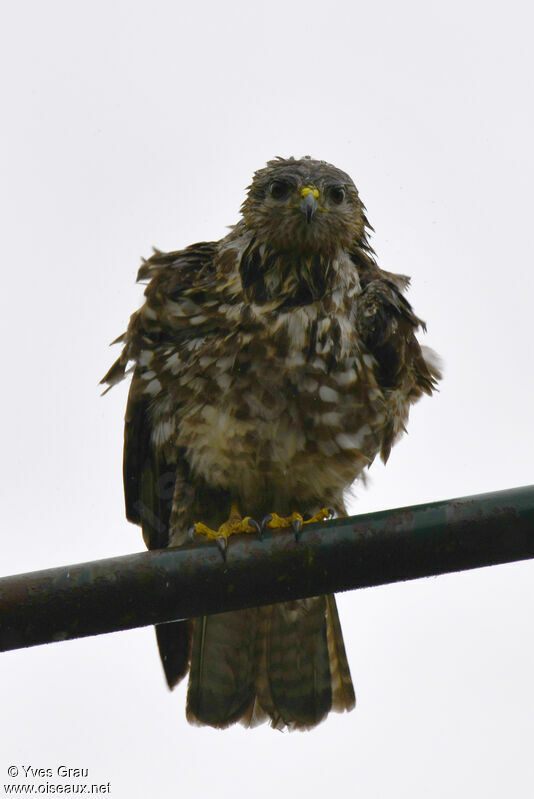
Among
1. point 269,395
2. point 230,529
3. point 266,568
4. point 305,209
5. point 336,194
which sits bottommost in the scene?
point 266,568

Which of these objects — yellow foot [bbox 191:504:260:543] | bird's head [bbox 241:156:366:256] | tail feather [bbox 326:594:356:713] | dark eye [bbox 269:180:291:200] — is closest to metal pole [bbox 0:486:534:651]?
yellow foot [bbox 191:504:260:543]

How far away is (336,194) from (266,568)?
2.22 m

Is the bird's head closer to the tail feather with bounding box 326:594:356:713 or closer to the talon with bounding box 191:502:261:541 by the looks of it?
the talon with bounding box 191:502:261:541

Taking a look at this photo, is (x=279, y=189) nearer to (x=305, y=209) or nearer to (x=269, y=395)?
(x=305, y=209)

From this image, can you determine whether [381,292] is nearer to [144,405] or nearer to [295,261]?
[295,261]

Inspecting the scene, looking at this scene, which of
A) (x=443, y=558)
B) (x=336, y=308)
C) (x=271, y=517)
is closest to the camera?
(x=443, y=558)

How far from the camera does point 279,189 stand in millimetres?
4988

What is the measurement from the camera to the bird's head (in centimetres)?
491

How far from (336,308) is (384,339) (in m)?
0.23

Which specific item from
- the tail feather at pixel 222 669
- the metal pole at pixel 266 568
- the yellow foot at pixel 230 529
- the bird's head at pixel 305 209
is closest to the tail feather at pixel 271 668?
the tail feather at pixel 222 669

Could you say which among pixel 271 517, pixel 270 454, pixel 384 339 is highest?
pixel 384 339

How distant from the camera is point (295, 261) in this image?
4938 mm

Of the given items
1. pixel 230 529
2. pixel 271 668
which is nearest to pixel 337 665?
pixel 271 668

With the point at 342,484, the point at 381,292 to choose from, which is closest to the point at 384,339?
the point at 381,292
